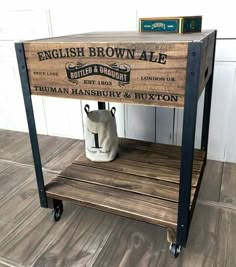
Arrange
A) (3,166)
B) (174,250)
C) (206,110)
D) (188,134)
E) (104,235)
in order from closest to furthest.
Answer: (188,134) < (174,250) < (104,235) < (206,110) < (3,166)

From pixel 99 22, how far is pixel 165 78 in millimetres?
837

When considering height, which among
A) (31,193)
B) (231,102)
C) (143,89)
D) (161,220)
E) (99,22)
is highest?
(99,22)

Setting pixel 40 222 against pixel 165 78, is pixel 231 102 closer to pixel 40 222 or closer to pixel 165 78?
pixel 165 78

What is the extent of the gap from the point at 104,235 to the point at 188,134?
0.49 metres

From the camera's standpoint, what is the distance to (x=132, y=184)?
3.30ft

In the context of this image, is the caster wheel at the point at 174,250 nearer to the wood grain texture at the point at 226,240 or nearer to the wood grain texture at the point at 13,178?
the wood grain texture at the point at 226,240

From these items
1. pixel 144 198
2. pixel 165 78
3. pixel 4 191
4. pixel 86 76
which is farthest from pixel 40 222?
pixel 165 78

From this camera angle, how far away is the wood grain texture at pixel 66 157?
4.71ft

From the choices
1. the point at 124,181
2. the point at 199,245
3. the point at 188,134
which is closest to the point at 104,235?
the point at 124,181

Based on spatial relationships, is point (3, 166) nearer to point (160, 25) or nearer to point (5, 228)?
point (5, 228)

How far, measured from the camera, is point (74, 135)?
173 centimetres

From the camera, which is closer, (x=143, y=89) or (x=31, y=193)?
(x=143, y=89)

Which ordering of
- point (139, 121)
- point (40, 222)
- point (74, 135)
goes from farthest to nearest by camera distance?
1. point (74, 135)
2. point (139, 121)
3. point (40, 222)

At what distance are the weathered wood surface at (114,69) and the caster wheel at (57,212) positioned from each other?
45cm
